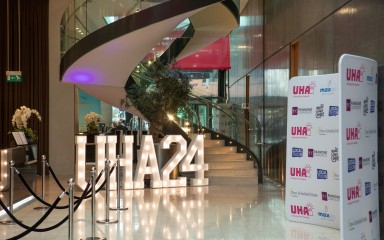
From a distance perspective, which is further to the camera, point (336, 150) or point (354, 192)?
point (336, 150)

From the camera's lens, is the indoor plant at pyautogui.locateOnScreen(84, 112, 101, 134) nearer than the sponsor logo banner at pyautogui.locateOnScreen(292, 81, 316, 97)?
No

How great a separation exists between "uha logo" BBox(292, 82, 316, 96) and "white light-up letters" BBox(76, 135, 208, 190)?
4.70 meters

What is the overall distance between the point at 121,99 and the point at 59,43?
9.43 feet

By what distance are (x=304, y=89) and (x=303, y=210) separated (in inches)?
63.5

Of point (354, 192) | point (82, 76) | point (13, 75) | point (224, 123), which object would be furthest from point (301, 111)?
point (13, 75)

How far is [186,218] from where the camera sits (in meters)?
8.34

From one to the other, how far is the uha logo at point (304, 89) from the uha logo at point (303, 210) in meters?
1.47

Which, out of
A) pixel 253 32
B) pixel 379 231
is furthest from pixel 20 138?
pixel 253 32

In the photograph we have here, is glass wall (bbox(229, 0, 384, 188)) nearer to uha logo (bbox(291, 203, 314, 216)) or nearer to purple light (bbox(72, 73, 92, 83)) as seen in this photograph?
uha logo (bbox(291, 203, 314, 216))

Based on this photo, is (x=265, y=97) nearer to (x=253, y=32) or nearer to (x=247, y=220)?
(x=253, y=32)

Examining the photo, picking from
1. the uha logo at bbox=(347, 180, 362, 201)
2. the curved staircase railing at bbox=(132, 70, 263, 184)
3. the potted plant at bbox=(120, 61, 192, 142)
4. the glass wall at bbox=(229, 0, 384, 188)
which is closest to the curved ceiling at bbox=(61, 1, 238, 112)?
the potted plant at bbox=(120, 61, 192, 142)

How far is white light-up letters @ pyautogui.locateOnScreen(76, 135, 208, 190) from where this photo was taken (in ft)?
37.4

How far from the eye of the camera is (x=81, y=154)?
11297 millimetres

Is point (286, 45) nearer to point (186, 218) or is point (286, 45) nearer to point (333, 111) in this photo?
point (333, 111)
